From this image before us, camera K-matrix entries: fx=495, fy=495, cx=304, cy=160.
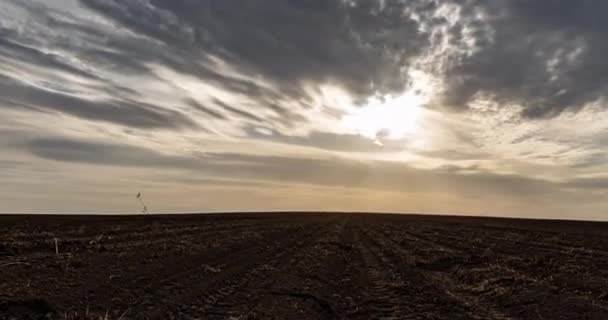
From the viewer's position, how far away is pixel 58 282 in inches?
540

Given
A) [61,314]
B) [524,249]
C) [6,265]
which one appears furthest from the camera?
[524,249]

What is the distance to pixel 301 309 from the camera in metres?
12.2

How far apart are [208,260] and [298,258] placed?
13.1 feet

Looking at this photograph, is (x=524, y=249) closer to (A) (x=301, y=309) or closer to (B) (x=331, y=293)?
(B) (x=331, y=293)

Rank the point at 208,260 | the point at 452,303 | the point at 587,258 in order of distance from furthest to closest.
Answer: the point at 587,258, the point at 208,260, the point at 452,303

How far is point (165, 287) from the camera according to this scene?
547 inches

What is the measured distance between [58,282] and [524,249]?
952 inches

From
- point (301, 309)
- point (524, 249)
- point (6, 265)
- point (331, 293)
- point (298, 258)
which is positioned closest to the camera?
point (301, 309)

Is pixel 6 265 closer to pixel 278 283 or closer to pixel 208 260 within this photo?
pixel 208 260

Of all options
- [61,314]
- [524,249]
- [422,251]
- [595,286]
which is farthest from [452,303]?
[524,249]

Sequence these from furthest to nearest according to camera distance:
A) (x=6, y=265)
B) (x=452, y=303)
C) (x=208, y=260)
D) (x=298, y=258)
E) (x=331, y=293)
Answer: (x=298, y=258)
(x=208, y=260)
(x=6, y=265)
(x=331, y=293)
(x=452, y=303)

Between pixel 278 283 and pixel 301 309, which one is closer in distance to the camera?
pixel 301 309

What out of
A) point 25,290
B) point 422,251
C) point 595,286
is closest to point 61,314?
point 25,290

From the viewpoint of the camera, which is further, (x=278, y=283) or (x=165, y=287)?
(x=278, y=283)
